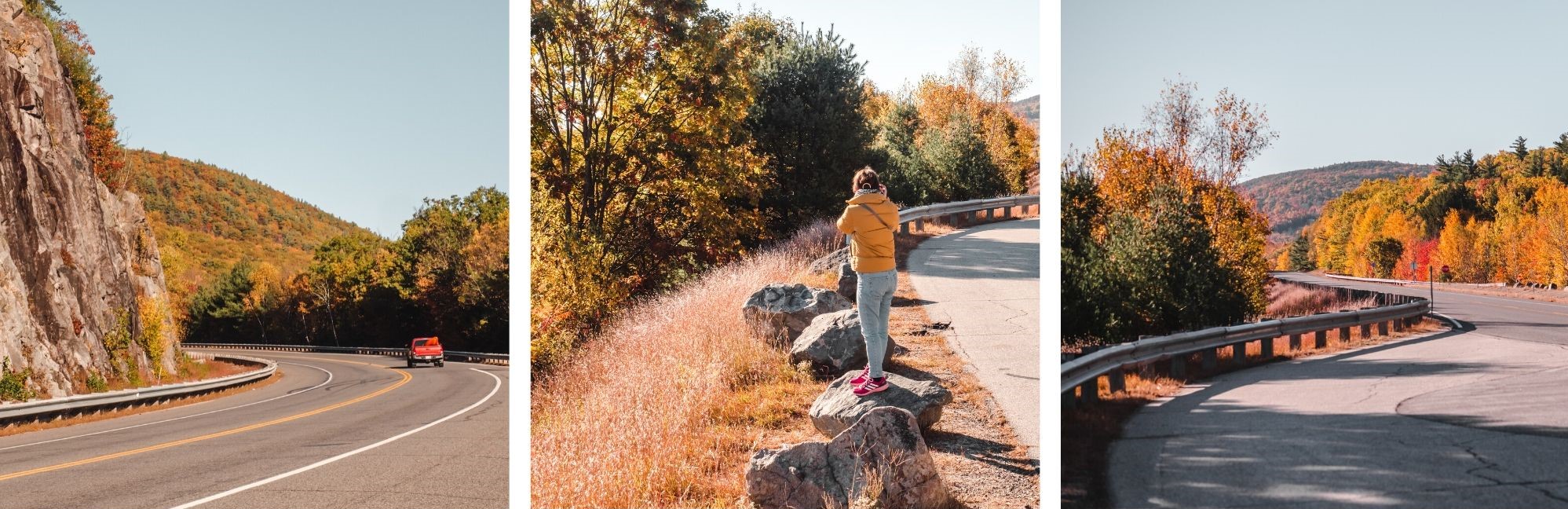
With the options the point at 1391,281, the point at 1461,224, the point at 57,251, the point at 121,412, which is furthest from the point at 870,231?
the point at 57,251

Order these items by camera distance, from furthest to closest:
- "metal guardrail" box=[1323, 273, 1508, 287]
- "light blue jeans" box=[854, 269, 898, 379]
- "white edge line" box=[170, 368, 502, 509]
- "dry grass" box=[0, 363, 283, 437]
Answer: "dry grass" box=[0, 363, 283, 437]
"white edge line" box=[170, 368, 502, 509]
"light blue jeans" box=[854, 269, 898, 379]
"metal guardrail" box=[1323, 273, 1508, 287]

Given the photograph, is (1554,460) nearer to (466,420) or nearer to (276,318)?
(466,420)

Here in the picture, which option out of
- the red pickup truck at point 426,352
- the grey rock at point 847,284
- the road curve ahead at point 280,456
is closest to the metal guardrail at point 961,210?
the grey rock at point 847,284

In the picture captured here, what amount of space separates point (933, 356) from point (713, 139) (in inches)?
100

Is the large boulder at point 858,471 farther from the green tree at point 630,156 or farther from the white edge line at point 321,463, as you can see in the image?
the white edge line at point 321,463

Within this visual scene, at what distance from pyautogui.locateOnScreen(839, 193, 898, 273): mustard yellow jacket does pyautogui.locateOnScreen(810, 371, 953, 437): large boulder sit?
66cm

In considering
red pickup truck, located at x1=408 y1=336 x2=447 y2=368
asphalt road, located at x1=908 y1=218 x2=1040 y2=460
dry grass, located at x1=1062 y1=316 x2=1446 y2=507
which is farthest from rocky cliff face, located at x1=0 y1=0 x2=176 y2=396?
dry grass, located at x1=1062 y1=316 x2=1446 y2=507

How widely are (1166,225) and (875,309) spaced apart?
1.69m

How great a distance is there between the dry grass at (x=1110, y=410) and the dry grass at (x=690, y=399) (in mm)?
284

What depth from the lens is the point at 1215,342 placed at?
425 cm

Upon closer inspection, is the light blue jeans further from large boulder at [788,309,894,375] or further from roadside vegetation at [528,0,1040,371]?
roadside vegetation at [528,0,1040,371]

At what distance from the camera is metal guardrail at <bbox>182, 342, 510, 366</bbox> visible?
2052 cm

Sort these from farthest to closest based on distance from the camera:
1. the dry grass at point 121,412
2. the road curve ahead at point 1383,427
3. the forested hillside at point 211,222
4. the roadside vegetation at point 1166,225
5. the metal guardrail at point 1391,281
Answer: the forested hillside at point 211,222 < the dry grass at point 121,412 < the roadside vegetation at point 1166,225 < the metal guardrail at point 1391,281 < the road curve ahead at point 1383,427

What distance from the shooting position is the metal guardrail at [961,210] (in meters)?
5.91
